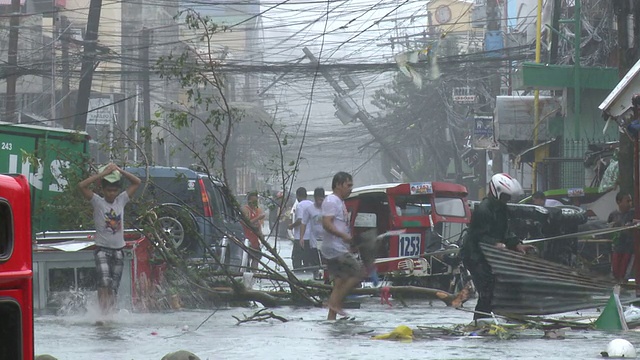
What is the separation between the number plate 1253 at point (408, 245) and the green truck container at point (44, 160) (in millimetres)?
4924

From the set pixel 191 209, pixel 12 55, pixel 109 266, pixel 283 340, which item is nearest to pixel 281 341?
pixel 283 340

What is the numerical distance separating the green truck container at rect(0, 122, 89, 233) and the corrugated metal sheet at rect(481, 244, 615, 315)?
6.36 metres

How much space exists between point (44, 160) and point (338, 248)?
17.2ft

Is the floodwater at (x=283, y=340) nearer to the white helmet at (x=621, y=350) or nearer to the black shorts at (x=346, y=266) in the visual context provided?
the white helmet at (x=621, y=350)

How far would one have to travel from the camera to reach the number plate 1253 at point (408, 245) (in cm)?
1791

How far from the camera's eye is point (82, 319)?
40.8ft

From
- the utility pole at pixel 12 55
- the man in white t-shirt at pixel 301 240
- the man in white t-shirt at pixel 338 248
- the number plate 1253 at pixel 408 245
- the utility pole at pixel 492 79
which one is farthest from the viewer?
the utility pole at pixel 492 79

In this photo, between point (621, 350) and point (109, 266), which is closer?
point (621, 350)

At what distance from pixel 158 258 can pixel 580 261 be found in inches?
287

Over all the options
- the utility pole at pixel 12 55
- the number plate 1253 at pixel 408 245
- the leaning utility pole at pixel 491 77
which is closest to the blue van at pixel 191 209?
the number plate 1253 at pixel 408 245

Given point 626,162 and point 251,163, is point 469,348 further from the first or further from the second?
point 251,163

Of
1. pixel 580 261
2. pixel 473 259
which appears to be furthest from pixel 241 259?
pixel 473 259

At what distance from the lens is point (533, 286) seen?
1069cm

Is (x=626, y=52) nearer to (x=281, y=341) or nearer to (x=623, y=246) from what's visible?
(x=623, y=246)
